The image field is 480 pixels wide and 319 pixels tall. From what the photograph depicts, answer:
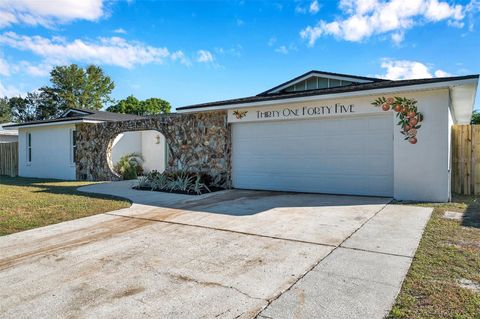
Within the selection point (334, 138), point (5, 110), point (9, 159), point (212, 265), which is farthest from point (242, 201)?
point (5, 110)

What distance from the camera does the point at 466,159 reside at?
9.87m

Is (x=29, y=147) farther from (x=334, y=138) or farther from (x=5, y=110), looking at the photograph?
(x=5, y=110)

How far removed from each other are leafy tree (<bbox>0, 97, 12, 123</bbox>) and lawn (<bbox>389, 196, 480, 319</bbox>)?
181 ft

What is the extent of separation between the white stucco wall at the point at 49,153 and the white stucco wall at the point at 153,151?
380cm

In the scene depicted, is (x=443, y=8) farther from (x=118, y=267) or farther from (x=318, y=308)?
Result: (x=118, y=267)

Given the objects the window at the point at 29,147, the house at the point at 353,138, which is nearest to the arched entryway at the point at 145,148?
the window at the point at 29,147

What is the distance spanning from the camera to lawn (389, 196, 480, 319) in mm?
2726

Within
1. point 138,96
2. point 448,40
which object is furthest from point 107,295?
point 138,96

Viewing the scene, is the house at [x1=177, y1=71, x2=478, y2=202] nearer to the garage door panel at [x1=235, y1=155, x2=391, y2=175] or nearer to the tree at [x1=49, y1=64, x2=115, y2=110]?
the garage door panel at [x1=235, y1=155, x2=391, y2=175]

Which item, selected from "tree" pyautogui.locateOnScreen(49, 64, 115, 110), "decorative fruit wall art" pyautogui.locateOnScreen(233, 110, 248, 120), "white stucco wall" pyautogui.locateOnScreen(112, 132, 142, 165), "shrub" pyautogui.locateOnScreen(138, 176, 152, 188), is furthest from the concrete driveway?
"tree" pyautogui.locateOnScreen(49, 64, 115, 110)

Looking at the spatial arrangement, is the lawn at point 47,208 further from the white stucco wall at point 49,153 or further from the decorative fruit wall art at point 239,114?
the white stucco wall at point 49,153

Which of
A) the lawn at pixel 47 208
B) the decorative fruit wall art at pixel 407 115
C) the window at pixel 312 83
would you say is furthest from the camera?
the window at pixel 312 83

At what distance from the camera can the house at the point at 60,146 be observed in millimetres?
16438

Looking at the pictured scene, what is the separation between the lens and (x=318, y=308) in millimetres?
2797
